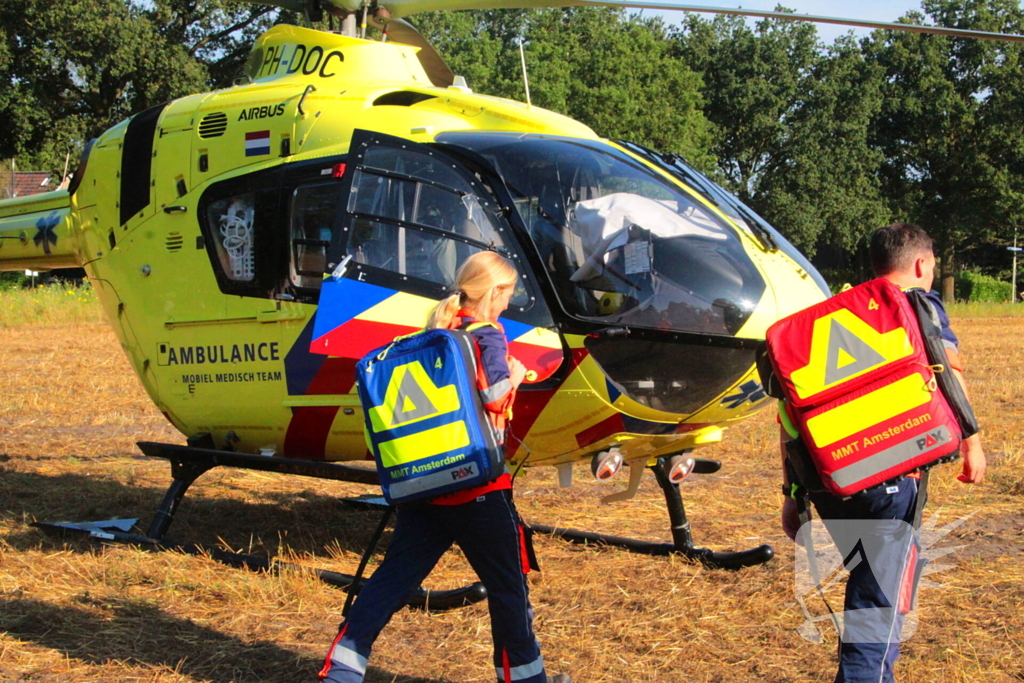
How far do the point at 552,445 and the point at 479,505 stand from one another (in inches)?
64.5

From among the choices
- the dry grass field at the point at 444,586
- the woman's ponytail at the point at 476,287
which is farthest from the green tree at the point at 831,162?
the woman's ponytail at the point at 476,287

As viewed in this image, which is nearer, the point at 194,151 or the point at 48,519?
the point at 194,151

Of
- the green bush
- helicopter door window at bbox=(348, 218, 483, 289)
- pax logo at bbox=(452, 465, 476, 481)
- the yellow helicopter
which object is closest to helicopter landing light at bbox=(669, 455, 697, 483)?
the yellow helicopter

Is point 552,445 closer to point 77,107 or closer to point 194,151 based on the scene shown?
→ point 194,151

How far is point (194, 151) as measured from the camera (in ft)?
18.2

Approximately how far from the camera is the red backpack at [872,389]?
9.55ft

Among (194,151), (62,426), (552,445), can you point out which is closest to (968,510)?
(552,445)

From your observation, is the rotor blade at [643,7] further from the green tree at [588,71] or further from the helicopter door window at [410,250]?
the green tree at [588,71]

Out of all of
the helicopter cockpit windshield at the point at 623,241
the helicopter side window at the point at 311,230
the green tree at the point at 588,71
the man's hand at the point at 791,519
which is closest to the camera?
the man's hand at the point at 791,519

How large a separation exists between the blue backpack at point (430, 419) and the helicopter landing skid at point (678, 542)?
2595mm

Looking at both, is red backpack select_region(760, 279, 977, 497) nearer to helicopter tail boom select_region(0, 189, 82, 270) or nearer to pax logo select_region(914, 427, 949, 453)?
pax logo select_region(914, 427, 949, 453)

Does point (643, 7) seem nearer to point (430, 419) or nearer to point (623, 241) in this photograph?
point (623, 241)

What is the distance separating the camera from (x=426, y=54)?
6.48 meters
